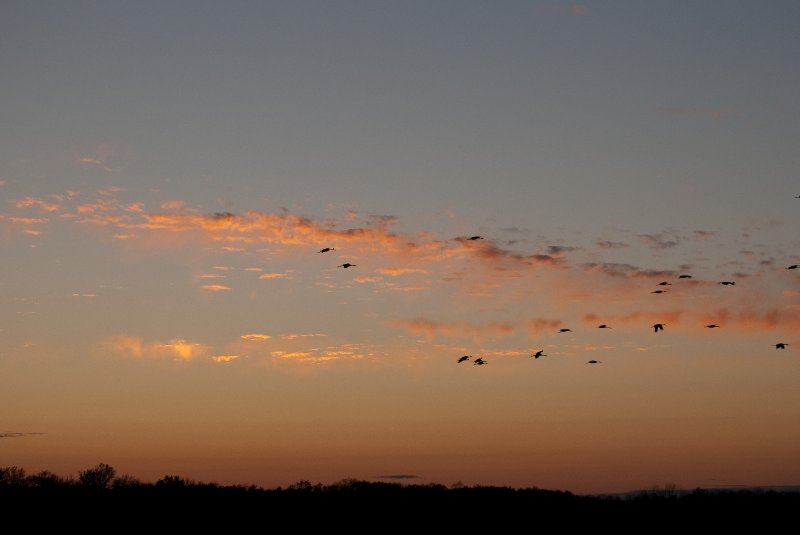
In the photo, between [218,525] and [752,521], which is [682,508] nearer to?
[752,521]

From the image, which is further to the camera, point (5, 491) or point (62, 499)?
point (5, 491)

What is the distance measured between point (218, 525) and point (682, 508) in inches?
1775

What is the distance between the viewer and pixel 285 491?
11200 cm

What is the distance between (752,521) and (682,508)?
7446mm

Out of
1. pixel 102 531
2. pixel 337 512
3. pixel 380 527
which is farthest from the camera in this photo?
pixel 337 512

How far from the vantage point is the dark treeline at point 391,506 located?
301 ft

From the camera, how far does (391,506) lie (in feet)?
326

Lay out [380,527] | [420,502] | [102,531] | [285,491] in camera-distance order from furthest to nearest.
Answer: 1. [285,491]
2. [420,502]
3. [380,527]
4. [102,531]

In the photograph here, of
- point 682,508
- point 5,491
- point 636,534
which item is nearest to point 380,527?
point 636,534

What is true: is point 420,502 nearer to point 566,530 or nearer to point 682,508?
point 566,530

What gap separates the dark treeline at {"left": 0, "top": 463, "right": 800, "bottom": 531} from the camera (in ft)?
301

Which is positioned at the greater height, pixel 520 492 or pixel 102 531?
pixel 520 492

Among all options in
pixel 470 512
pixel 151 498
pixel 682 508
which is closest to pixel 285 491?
pixel 151 498

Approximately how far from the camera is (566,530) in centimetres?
9081
